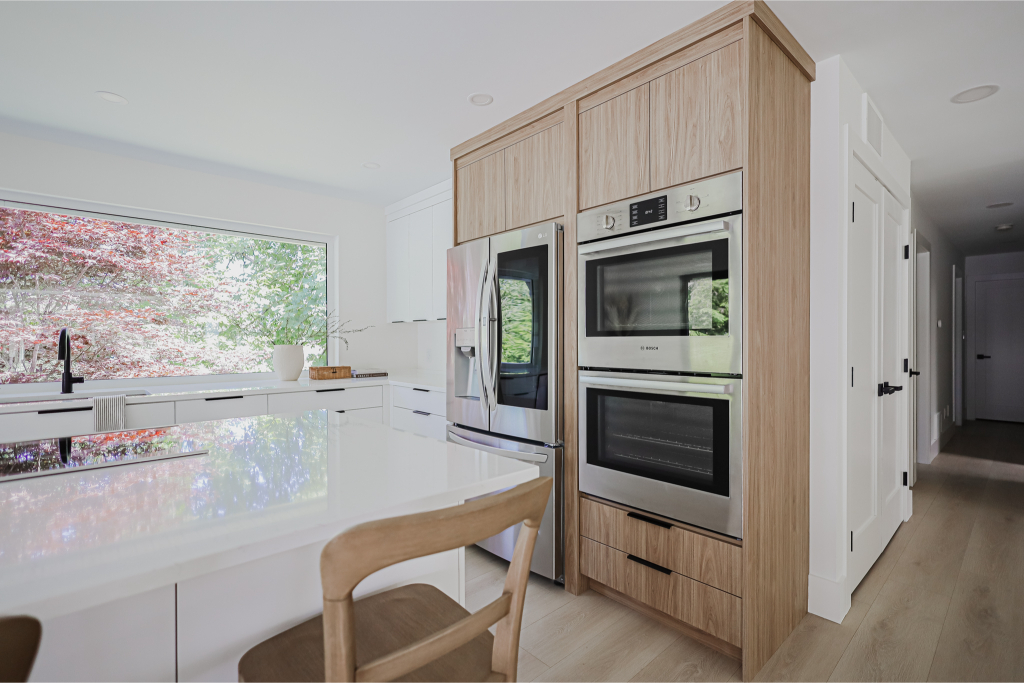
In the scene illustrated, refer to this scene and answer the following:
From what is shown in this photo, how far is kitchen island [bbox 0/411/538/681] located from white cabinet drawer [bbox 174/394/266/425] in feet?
6.87

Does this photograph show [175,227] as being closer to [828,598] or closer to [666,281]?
[666,281]

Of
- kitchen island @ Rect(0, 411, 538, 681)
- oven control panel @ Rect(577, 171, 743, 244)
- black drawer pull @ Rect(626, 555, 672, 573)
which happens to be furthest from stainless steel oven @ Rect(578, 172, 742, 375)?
kitchen island @ Rect(0, 411, 538, 681)

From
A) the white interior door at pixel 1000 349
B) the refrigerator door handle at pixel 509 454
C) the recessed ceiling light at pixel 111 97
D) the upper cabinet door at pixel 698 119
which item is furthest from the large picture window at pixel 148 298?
the white interior door at pixel 1000 349

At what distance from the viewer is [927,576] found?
2559 millimetres

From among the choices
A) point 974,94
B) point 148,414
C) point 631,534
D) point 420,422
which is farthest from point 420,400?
point 974,94

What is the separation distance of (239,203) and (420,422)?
217 centimetres

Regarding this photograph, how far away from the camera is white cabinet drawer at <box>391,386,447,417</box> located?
344 cm

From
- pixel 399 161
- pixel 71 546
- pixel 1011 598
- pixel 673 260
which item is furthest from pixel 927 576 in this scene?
pixel 399 161

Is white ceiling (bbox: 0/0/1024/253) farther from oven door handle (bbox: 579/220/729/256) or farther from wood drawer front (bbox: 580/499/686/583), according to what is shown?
wood drawer front (bbox: 580/499/686/583)

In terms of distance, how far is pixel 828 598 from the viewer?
2158mm

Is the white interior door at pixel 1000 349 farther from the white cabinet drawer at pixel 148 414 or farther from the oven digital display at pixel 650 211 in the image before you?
the white cabinet drawer at pixel 148 414

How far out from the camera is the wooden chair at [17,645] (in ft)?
1.62

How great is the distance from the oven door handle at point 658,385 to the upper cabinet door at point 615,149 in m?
0.79

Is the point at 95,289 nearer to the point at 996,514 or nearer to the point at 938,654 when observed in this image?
the point at 938,654
